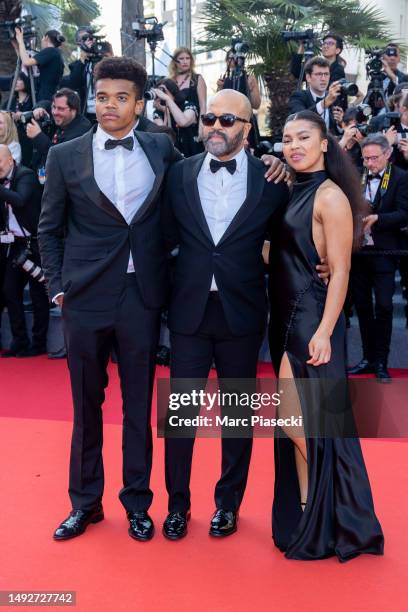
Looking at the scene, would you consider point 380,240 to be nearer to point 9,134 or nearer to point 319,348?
point 319,348

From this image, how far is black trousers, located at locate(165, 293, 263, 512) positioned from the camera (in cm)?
311

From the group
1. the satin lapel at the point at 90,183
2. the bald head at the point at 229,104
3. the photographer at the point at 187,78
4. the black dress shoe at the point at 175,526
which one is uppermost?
the photographer at the point at 187,78

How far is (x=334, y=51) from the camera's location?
7770 mm

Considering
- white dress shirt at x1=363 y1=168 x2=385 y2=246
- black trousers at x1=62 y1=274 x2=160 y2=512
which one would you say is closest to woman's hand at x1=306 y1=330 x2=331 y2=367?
black trousers at x1=62 y1=274 x2=160 y2=512

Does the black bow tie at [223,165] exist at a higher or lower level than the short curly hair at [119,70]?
lower

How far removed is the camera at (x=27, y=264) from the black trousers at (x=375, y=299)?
2.50 metres

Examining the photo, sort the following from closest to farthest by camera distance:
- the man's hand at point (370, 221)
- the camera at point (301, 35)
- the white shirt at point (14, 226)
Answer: the man's hand at point (370, 221) < the white shirt at point (14, 226) < the camera at point (301, 35)

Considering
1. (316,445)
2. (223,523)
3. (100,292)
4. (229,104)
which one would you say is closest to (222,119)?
(229,104)

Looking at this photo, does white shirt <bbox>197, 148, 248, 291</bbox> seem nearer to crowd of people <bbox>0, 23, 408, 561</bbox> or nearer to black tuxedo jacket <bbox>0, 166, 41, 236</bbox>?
crowd of people <bbox>0, 23, 408, 561</bbox>

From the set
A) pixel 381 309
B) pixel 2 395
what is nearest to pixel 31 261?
pixel 2 395

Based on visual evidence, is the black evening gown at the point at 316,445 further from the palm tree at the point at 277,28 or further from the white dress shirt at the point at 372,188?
the palm tree at the point at 277,28

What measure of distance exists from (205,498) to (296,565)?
72 centimetres

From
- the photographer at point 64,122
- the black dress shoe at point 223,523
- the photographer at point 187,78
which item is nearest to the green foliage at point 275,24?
the photographer at point 187,78

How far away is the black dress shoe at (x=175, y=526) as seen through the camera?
3104 mm
